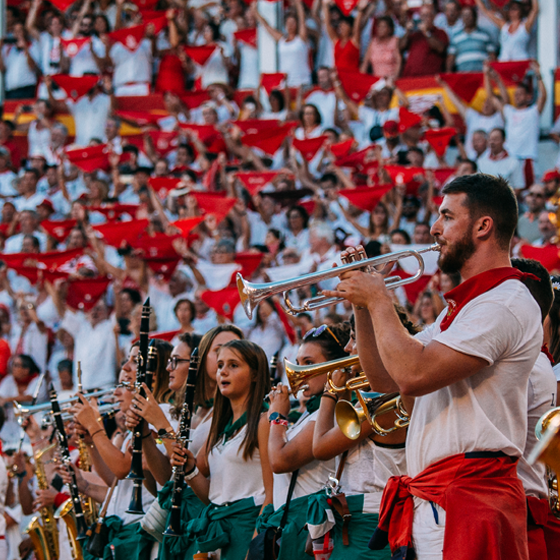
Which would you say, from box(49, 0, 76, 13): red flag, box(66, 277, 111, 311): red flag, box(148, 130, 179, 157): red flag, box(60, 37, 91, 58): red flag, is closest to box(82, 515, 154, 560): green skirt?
box(66, 277, 111, 311): red flag

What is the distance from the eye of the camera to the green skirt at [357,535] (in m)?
3.96

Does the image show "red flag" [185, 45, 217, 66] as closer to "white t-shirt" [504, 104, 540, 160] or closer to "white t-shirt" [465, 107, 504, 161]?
"white t-shirt" [465, 107, 504, 161]

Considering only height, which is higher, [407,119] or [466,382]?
[407,119]

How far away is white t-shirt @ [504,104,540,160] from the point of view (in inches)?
406

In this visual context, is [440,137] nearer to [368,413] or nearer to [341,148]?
[341,148]

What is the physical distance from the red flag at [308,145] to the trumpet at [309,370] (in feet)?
22.8

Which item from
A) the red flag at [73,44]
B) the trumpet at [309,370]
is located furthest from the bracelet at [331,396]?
the red flag at [73,44]

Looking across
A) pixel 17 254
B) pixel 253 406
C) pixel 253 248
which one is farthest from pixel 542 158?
pixel 253 406

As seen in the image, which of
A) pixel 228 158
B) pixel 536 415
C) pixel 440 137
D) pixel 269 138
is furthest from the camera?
pixel 228 158

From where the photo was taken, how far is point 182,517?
4.90m

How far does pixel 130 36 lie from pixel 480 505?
12.4 metres

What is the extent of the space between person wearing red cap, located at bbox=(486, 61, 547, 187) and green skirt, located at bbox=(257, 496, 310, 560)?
7035mm

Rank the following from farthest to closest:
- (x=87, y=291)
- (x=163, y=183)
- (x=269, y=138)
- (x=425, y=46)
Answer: (x=425, y=46), (x=269, y=138), (x=163, y=183), (x=87, y=291)

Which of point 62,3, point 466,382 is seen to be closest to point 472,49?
point 62,3
